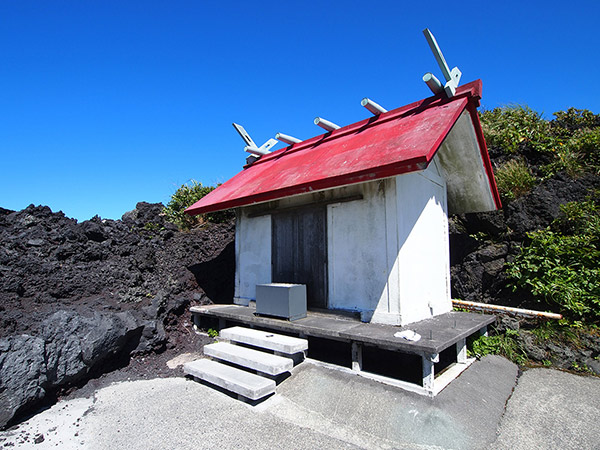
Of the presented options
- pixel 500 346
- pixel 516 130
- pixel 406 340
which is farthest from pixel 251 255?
pixel 516 130

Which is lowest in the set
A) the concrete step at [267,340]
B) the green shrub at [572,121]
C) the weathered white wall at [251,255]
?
the concrete step at [267,340]

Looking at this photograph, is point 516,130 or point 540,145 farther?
point 516,130

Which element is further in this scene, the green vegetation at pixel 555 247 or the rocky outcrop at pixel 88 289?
the green vegetation at pixel 555 247

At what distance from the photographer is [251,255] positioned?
7445 mm

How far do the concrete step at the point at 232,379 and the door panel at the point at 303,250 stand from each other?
1.91 m

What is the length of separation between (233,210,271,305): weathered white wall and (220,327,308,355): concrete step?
1.50 metres

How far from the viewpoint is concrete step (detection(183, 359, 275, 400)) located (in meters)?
4.20

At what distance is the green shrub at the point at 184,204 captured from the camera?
435 inches

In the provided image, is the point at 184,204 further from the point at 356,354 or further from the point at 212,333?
the point at 356,354

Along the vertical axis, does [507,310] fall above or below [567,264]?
below

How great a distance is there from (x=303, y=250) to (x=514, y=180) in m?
5.59

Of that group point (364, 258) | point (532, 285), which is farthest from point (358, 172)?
point (532, 285)

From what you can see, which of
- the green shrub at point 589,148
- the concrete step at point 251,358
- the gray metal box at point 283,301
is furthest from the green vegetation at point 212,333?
the green shrub at point 589,148

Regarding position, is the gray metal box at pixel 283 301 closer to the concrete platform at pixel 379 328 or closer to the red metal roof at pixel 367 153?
the concrete platform at pixel 379 328
